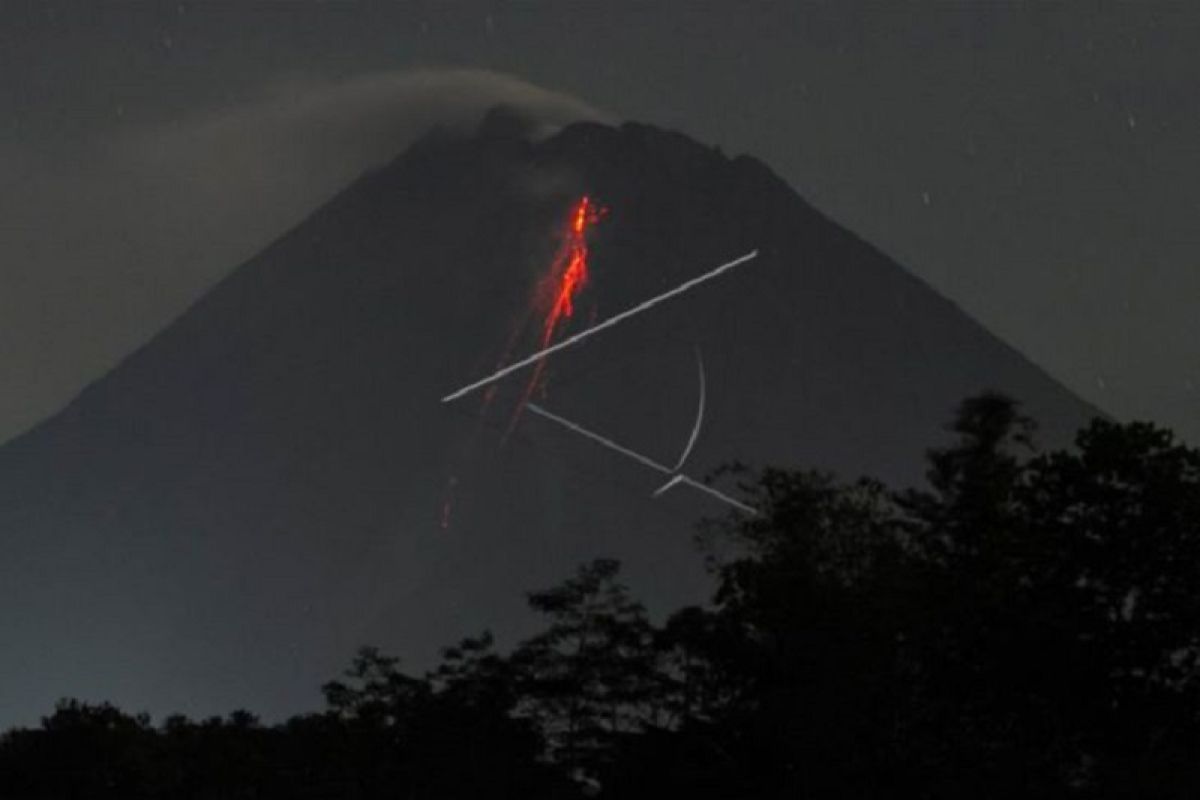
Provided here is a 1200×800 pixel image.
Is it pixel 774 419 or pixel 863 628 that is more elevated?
pixel 774 419

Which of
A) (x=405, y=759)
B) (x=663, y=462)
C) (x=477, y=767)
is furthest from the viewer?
(x=663, y=462)

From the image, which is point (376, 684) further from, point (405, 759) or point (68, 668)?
point (68, 668)

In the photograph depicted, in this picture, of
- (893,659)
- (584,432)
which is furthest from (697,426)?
(893,659)

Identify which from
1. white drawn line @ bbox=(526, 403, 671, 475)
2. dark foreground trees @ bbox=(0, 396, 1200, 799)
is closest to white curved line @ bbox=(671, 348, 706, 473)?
white drawn line @ bbox=(526, 403, 671, 475)

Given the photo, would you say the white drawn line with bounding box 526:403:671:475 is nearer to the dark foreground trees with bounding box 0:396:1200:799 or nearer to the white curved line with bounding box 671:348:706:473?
the white curved line with bounding box 671:348:706:473

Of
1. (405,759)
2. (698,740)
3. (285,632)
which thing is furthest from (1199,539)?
(285,632)

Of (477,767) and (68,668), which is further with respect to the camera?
(68,668)

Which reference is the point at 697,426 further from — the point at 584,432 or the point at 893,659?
the point at 893,659

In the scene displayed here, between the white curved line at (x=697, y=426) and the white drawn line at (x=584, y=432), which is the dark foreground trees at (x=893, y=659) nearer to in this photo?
the white drawn line at (x=584, y=432)
